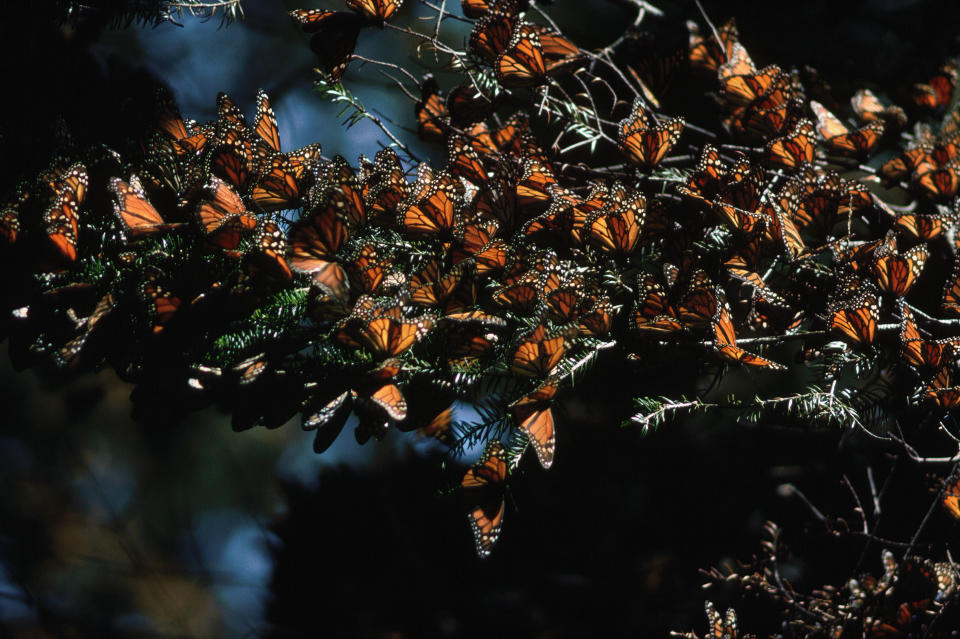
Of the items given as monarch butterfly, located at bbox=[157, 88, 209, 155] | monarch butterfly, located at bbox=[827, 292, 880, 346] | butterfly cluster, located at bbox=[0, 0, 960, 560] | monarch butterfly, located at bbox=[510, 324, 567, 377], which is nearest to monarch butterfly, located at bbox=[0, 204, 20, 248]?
butterfly cluster, located at bbox=[0, 0, 960, 560]

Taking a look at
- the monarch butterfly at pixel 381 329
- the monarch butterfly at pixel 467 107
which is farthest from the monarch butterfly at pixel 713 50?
the monarch butterfly at pixel 381 329

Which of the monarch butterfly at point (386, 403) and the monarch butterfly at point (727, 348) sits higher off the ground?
the monarch butterfly at point (386, 403)

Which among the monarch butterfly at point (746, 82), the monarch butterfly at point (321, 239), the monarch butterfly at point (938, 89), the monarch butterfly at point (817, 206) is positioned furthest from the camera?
the monarch butterfly at point (938, 89)

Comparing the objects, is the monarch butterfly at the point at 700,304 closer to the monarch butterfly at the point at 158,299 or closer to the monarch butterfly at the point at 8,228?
the monarch butterfly at the point at 158,299

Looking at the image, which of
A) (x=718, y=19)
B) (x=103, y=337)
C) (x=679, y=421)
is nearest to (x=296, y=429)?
(x=103, y=337)

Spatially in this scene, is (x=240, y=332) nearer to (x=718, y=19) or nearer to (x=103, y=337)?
(x=103, y=337)

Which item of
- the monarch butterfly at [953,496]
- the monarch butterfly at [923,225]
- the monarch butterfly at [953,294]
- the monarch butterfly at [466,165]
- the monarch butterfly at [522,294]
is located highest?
the monarch butterfly at [466,165]

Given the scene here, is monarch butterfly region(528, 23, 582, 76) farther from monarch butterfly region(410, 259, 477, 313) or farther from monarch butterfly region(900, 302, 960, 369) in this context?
monarch butterfly region(900, 302, 960, 369)
